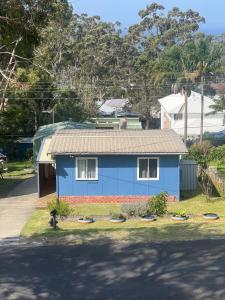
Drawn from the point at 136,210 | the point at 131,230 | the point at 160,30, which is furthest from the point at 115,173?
the point at 160,30

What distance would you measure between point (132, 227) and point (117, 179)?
7.82m

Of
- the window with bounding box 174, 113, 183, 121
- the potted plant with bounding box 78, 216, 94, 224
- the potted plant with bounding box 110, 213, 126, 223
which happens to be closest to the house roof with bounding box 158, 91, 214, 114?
the window with bounding box 174, 113, 183, 121

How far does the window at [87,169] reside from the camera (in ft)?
97.9

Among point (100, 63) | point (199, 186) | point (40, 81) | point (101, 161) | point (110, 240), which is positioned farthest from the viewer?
point (100, 63)

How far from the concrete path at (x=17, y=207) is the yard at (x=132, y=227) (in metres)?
0.45

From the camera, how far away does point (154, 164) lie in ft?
98.2

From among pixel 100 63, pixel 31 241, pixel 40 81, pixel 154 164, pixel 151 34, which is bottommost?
pixel 31 241

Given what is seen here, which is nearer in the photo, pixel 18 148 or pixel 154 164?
pixel 154 164

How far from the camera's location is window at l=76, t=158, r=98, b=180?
29.8 meters

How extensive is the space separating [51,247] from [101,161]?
40.4 feet

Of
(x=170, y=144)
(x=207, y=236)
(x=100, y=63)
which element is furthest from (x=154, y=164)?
(x=100, y=63)

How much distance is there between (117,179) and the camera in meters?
29.9

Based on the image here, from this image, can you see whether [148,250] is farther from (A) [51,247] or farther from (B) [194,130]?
(B) [194,130]

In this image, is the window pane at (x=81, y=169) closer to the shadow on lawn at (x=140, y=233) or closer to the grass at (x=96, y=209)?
the grass at (x=96, y=209)
